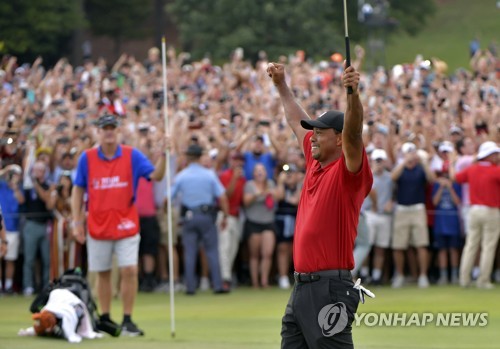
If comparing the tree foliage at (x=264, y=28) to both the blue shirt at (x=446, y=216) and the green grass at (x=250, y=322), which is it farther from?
the green grass at (x=250, y=322)

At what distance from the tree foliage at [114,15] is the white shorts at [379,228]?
4398 centimetres

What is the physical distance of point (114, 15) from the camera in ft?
211

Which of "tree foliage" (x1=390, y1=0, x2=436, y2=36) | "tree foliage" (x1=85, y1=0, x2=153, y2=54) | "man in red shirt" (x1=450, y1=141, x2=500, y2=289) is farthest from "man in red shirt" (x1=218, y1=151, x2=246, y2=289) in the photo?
"tree foliage" (x1=390, y1=0, x2=436, y2=36)

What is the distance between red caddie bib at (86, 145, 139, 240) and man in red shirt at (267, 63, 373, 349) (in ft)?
17.8

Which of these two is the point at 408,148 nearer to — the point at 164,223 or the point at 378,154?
the point at 378,154

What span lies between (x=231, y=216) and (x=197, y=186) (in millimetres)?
1364

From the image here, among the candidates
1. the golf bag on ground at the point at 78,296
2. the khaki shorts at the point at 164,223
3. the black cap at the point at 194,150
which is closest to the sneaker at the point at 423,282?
the khaki shorts at the point at 164,223

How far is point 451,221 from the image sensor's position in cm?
2120

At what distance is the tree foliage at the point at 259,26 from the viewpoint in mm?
56469

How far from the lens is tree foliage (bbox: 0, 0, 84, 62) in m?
54.0

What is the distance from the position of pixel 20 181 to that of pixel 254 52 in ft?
119

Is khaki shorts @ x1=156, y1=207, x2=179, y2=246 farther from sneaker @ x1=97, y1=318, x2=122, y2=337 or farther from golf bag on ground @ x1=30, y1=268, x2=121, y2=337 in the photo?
sneaker @ x1=97, y1=318, x2=122, y2=337

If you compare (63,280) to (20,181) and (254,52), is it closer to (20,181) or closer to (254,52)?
(20,181)

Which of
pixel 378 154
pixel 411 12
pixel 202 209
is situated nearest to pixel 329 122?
pixel 202 209
